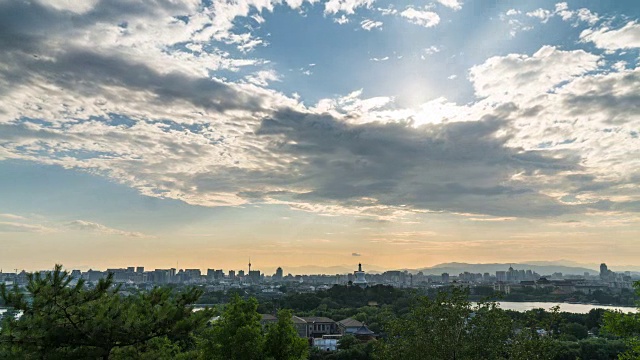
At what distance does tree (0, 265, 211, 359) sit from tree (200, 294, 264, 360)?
13.4 ft

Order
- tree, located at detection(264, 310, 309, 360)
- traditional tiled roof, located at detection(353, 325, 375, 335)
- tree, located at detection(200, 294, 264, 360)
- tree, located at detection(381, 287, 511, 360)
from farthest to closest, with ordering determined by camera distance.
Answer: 1. traditional tiled roof, located at detection(353, 325, 375, 335)
2. tree, located at detection(264, 310, 309, 360)
3. tree, located at detection(200, 294, 264, 360)
4. tree, located at detection(381, 287, 511, 360)

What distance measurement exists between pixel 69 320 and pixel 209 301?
96212mm

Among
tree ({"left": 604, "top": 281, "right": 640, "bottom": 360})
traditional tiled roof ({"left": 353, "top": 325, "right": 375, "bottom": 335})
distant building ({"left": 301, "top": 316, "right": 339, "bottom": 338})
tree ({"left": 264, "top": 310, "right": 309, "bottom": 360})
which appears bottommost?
distant building ({"left": 301, "top": 316, "right": 339, "bottom": 338})

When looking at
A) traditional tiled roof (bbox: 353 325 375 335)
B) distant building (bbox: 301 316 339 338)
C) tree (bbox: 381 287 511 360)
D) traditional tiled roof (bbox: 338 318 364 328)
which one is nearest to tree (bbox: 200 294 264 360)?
tree (bbox: 381 287 511 360)

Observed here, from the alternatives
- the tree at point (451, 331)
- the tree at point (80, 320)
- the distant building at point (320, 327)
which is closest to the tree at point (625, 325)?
the tree at point (451, 331)

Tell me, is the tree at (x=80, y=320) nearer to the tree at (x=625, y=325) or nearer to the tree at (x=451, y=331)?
the tree at (x=451, y=331)

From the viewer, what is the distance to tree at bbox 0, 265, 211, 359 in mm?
7984

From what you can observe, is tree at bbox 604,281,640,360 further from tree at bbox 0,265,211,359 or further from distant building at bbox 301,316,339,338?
distant building at bbox 301,316,339,338

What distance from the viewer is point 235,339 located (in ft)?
43.0

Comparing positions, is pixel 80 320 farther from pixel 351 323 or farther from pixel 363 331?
pixel 351 323

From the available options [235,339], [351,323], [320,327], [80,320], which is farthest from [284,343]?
[320,327]

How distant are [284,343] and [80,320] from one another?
21.3 feet

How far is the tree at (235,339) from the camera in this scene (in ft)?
42.6

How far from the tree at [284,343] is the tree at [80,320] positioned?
4731 millimetres
